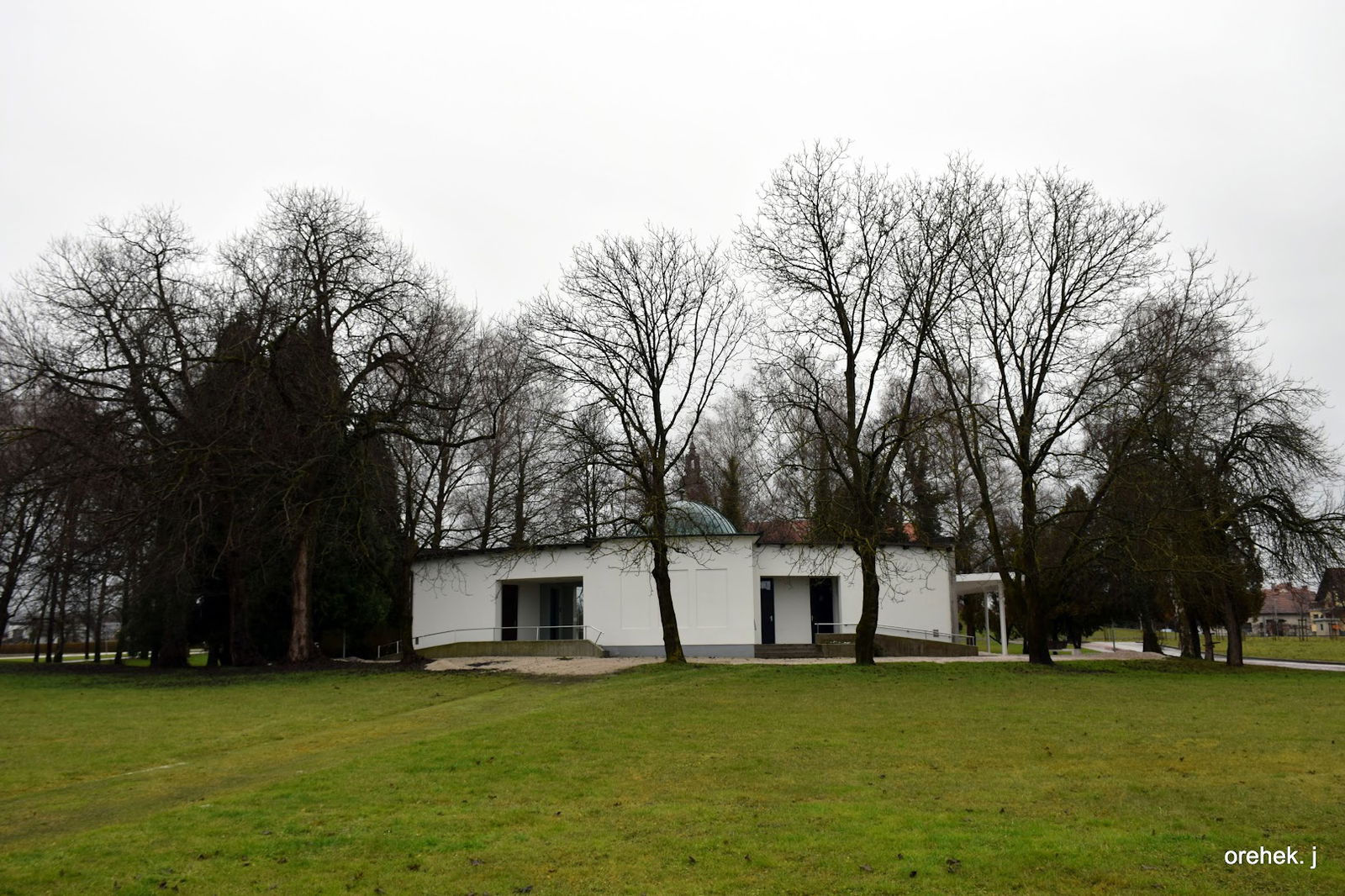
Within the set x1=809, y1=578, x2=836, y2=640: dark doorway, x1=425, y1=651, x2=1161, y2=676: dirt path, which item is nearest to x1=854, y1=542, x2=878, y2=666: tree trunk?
x1=425, y1=651, x2=1161, y2=676: dirt path

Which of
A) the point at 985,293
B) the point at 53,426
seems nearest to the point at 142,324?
the point at 53,426

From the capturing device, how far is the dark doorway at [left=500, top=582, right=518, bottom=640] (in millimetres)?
36750

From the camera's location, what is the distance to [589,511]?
112 ft

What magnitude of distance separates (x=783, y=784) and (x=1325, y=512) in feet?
71.3

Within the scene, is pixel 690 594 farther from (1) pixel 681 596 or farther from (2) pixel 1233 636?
(2) pixel 1233 636

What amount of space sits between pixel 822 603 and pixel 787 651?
12.0ft

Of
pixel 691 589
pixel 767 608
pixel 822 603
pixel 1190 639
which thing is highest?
pixel 691 589

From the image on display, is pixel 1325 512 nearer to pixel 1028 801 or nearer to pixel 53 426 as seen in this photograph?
pixel 1028 801

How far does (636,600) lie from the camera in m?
33.3

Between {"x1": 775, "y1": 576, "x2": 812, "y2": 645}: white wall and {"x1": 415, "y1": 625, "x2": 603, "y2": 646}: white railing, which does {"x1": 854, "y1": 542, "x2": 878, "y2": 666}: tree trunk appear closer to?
{"x1": 775, "y1": 576, "x2": 812, "y2": 645}: white wall

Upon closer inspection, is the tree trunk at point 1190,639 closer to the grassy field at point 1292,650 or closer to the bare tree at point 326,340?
the grassy field at point 1292,650

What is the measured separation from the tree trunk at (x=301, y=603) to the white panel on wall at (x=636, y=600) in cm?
1015

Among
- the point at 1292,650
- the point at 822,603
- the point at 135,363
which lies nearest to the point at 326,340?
the point at 135,363

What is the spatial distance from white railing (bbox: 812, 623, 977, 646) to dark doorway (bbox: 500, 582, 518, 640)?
11.4m
